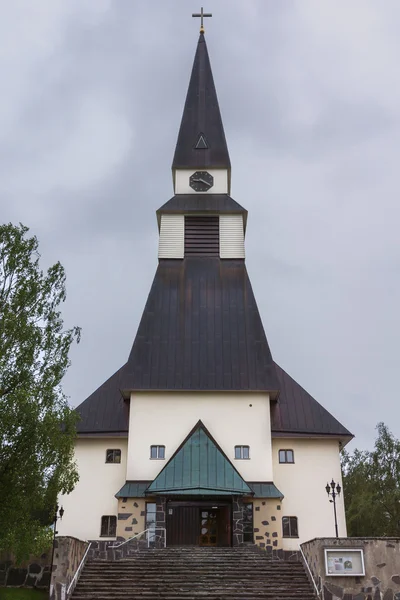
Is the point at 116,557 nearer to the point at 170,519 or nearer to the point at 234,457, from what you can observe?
the point at 170,519

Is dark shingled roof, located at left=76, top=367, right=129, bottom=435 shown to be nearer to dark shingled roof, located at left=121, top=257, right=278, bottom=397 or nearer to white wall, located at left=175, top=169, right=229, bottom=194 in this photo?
dark shingled roof, located at left=121, top=257, right=278, bottom=397

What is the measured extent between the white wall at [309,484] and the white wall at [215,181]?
48.3 feet

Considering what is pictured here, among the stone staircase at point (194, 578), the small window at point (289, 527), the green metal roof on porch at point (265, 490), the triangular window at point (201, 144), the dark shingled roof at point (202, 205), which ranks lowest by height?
the stone staircase at point (194, 578)

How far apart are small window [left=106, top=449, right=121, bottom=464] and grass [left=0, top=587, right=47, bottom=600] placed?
1104 cm

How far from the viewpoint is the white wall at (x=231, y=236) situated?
35.7m

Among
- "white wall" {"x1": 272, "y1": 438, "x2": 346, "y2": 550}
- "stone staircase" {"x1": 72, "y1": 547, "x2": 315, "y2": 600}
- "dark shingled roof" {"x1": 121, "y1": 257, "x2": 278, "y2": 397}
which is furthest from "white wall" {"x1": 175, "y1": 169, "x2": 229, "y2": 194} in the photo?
"stone staircase" {"x1": 72, "y1": 547, "x2": 315, "y2": 600}

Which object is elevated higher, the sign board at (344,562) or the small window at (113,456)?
the small window at (113,456)

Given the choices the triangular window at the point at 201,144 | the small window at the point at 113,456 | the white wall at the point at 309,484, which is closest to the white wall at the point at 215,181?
the triangular window at the point at 201,144

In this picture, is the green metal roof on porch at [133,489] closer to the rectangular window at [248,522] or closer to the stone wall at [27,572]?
the rectangular window at [248,522]

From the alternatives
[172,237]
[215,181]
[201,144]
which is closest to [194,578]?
[172,237]

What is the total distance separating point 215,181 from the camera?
3844cm

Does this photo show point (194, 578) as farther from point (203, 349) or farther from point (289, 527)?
point (203, 349)

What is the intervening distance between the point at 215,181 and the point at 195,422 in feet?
48.6

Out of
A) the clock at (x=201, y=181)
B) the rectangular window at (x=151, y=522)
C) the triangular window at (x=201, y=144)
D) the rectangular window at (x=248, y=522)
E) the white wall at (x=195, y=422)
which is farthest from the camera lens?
the triangular window at (x=201, y=144)
